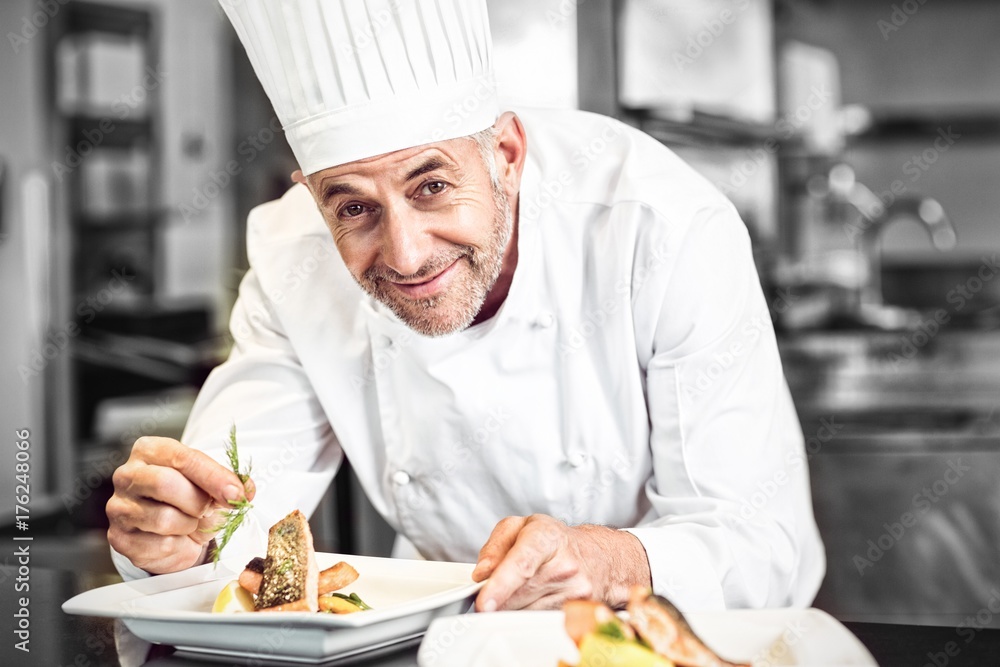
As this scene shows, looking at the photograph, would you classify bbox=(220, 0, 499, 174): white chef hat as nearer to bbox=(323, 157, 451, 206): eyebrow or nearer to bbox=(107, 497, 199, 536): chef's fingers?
bbox=(323, 157, 451, 206): eyebrow

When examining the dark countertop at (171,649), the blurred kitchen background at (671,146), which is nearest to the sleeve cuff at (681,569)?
the dark countertop at (171,649)

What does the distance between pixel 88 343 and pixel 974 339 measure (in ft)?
12.6

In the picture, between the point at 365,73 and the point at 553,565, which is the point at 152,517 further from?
the point at 365,73

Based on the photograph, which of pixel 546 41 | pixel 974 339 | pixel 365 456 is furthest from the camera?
pixel 974 339

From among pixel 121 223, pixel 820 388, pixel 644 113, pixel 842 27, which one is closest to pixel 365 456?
pixel 644 113

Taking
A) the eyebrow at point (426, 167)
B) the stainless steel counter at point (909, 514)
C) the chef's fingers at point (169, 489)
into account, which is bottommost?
the stainless steel counter at point (909, 514)

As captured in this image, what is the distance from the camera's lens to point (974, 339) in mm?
4340

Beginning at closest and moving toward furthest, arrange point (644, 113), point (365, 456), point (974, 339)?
point (365, 456) < point (644, 113) < point (974, 339)

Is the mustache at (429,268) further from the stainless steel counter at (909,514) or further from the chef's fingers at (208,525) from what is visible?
the stainless steel counter at (909,514)

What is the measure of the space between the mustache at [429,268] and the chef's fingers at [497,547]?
0.44 metres

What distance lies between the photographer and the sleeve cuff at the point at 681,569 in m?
1.28

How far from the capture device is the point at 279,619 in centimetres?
92

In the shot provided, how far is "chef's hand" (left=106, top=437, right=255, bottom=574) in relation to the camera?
1.19 meters

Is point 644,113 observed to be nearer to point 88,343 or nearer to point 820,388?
point 820,388
